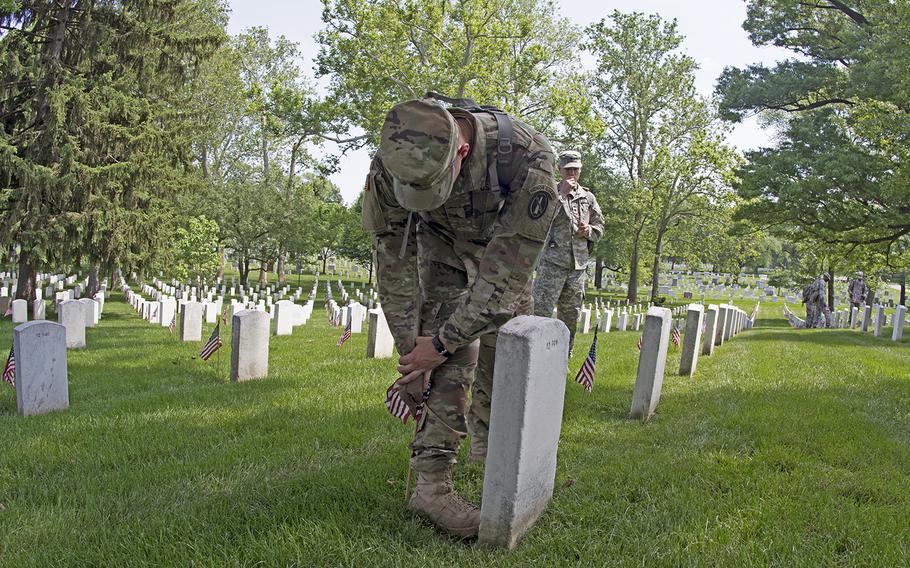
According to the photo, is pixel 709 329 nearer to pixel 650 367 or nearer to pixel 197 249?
pixel 650 367

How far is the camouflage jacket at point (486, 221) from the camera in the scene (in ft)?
9.64

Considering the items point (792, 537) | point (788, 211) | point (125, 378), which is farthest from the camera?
point (788, 211)

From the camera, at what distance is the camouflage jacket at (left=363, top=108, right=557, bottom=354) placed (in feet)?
→ 9.64

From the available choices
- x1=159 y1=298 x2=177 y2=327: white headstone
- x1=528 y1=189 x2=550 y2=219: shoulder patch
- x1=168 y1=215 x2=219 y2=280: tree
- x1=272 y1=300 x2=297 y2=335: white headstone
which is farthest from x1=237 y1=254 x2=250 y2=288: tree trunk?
x1=528 y1=189 x2=550 y2=219: shoulder patch

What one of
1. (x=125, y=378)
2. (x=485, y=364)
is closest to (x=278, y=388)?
(x=125, y=378)

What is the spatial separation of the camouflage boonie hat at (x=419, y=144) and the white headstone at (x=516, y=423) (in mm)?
766

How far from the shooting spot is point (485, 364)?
391 centimetres

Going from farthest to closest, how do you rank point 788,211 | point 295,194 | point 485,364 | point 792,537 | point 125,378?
point 295,194
point 788,211
point 125,378
point 485,364
point 792,537

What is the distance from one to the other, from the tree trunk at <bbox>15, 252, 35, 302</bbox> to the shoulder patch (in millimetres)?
20024

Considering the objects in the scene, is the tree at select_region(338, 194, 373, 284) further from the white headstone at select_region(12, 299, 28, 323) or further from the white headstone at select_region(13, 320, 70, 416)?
the white headstone at select_region(13, 320, 70, 416)

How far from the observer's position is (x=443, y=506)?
118 inches

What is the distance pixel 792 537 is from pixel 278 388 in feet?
17.3

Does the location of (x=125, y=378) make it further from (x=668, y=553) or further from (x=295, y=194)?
(x=295, y=194)

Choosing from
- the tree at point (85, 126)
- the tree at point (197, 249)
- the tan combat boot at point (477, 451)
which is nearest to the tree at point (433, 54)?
the tree at point (85, 126)
